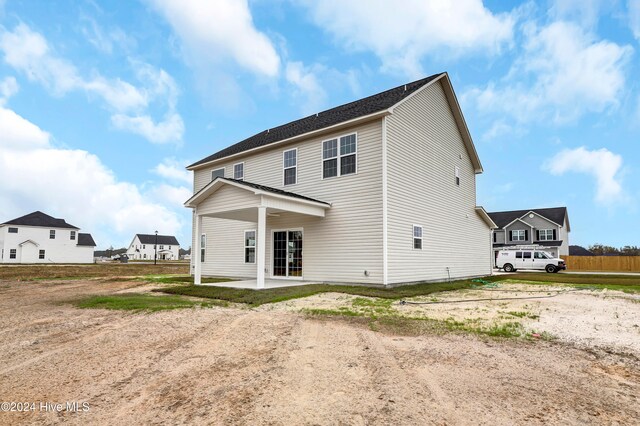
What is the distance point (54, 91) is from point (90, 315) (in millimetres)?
11520

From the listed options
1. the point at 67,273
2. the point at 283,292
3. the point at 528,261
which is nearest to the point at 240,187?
the point at 283,292

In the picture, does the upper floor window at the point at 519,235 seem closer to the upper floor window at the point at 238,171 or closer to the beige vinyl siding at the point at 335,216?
the beige vinyl siding at the point at 335,216

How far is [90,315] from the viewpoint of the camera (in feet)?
23.9

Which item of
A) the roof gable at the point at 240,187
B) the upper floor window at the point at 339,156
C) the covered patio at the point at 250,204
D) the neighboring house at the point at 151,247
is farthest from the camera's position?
the neighboring house at the point at 151,247

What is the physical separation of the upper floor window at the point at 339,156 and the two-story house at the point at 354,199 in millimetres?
41

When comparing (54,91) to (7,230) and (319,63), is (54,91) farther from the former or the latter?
(7,230)

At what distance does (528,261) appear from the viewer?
28438 mm

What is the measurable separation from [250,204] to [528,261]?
26.3 meters

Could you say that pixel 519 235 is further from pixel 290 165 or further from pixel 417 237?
pixel 290 165

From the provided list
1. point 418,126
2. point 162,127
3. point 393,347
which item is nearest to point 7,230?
point 162,127

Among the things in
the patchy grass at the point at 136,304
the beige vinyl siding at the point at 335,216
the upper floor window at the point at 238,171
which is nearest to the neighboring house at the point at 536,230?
the beige vinyl siding at the point at 335,216

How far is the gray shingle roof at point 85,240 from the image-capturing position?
172ft

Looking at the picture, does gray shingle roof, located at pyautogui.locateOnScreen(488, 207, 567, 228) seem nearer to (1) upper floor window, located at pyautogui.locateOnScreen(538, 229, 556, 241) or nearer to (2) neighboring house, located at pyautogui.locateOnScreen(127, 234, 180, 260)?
(1) upper floor window, located at pyautogui.locateOnScreen(538, 229, 556, 241)

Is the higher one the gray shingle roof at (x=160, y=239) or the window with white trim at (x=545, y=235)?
the window with white trim at (x=545, y=235)
